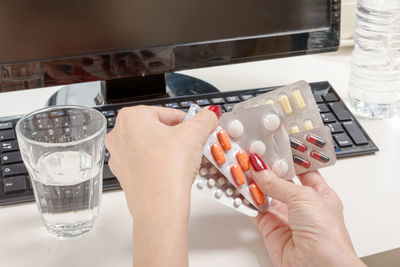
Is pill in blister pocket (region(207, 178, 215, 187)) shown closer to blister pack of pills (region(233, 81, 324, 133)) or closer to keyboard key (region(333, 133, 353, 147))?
blister pack of pills (region(233, 81, 324, 133))

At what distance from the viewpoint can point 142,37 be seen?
69 centimetres

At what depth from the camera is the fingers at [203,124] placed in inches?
19.0

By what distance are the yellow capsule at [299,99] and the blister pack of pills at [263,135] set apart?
3 centimetres

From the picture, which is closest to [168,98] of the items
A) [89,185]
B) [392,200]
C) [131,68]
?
[131,68]

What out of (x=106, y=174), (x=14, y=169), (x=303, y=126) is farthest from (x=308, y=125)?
(x=14, y=169)

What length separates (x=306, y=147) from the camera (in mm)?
568

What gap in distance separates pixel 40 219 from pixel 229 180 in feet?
0.69

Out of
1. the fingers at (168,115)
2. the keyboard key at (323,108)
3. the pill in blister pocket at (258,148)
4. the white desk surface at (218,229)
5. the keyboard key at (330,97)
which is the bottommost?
the white desk surface at (218,229)

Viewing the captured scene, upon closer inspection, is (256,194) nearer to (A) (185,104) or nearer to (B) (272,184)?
(B) (272,184)

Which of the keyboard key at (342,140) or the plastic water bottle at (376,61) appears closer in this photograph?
the keyboard key at (342,140)

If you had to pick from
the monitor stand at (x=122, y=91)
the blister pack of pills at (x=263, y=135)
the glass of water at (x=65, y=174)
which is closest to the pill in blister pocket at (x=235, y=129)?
the blister pack of pills at (x=263, y=135)

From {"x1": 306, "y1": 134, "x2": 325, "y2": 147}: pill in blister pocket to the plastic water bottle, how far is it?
0.22 metres

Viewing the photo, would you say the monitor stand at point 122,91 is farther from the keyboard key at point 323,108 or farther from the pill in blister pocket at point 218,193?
the pill in blister pocket at point 218,193

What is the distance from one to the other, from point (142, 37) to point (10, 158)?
0.23 metres
